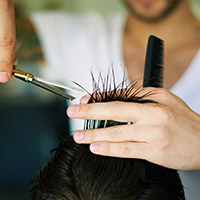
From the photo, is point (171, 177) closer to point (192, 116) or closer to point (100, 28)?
point (192, 116)

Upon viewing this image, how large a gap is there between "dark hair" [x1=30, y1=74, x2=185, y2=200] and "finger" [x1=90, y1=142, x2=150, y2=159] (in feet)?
0.09

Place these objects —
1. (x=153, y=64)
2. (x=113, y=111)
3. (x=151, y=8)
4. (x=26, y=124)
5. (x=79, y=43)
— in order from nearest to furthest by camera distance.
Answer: (x=113, y=111) < (x=153, y=64) < (x=151, y=8) < (x=79, y=43) < (x=26, y=124)

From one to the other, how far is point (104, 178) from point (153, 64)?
28cm

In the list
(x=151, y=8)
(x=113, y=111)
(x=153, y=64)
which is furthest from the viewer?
(x=151, y=8)

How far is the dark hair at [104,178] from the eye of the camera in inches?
21.4

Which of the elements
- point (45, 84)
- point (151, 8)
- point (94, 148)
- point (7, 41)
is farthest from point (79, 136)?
point (151, 8)

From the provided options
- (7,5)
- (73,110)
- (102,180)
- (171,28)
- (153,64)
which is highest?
(171,28)

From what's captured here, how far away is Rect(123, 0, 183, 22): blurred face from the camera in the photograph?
144cm

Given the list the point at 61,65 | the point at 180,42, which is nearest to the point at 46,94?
the point at 61,65

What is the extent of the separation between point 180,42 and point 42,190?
120 centimetres

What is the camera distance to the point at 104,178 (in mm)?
549

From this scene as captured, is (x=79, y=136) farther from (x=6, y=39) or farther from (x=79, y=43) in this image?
(x=79, y=43)

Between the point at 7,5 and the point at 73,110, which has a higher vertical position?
the point at 7,5

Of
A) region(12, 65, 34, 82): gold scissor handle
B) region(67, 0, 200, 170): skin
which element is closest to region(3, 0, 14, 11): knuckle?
region(12, 65, 34, 82): gold scissor handle
